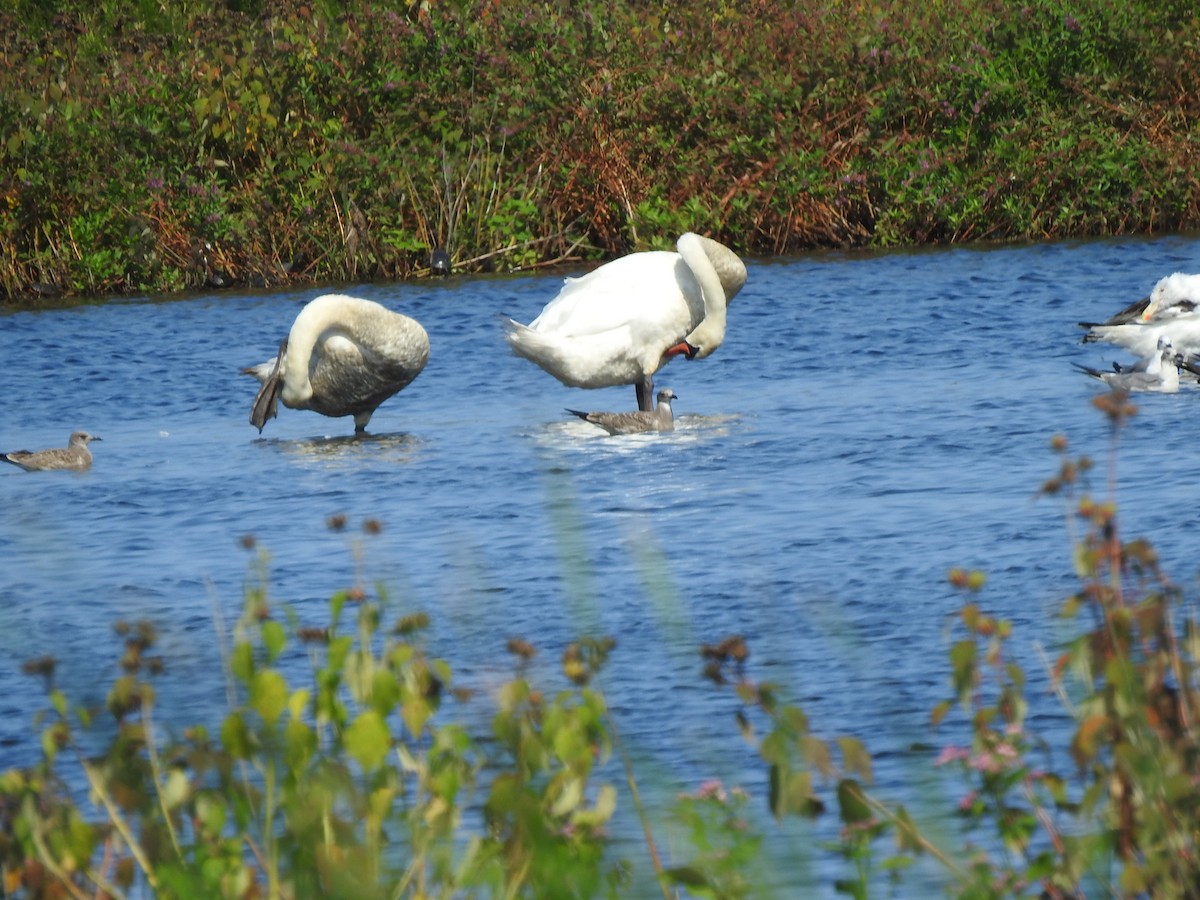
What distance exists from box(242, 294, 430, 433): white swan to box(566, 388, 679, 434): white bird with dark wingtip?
1083 millimetres

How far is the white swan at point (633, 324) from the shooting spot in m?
11.7

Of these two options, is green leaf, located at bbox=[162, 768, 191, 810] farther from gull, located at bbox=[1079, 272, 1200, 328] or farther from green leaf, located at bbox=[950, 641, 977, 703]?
gull, located at bbox=[1079, 272, 1200, 328]

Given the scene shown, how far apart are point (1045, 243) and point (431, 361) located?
794 cm

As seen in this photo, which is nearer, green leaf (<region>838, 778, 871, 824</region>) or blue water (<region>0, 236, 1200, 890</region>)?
green leaf (<region>838, 778, 871, 824</region>)

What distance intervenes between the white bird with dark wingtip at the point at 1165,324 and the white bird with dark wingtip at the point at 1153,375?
345 millimetres

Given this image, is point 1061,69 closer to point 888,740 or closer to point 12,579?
point 12,579

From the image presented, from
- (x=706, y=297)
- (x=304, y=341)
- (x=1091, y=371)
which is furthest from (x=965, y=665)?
(x=1091, y=371)

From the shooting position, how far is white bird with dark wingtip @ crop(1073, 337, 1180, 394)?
11.2 metres

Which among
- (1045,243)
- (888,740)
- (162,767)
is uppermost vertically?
(162,767)

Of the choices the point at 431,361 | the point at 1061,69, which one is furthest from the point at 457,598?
the point at 1061,69

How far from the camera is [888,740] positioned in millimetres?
4996

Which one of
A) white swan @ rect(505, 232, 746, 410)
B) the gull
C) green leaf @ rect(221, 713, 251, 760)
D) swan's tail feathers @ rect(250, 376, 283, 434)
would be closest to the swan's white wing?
white swan @ rect(505, 232, 746, 410)

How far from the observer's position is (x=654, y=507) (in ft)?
28.5

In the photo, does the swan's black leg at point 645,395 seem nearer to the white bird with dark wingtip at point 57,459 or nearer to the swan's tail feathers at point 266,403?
the swan's tail feathers at point 266,403
